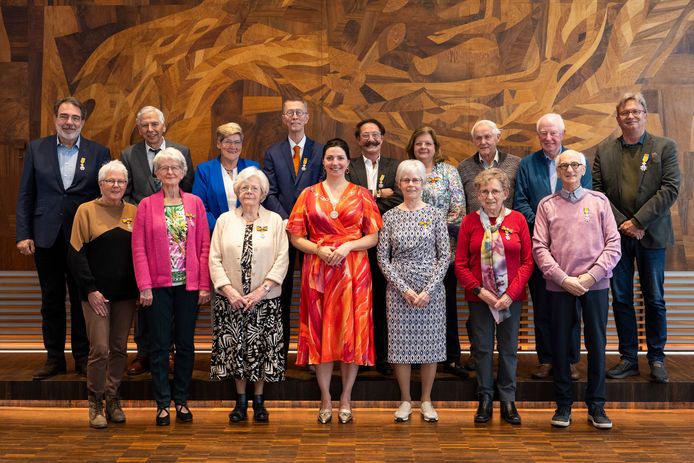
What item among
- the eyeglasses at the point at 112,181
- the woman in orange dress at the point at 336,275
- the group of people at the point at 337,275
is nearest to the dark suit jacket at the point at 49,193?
the group of people at the point at 337,275

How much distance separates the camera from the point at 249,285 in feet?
14.7

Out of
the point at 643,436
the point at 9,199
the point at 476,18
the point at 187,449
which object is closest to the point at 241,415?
the point at 187,449

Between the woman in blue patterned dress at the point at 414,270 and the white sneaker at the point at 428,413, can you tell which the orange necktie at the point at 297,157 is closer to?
the woman in blue patterned dress at the point at 414,270

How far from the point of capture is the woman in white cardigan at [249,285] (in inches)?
176

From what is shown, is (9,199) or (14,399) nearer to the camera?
(14,399)

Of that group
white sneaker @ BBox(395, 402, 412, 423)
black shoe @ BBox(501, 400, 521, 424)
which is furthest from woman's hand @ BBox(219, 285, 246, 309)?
black shoe @ BBox(501, 400, 521, 424)

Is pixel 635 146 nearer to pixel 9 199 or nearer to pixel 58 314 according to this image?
pixel 58 314

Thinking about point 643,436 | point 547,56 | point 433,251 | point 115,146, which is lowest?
point 643,436

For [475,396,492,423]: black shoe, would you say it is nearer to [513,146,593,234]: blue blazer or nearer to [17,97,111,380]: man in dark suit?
[513,146,593,234]: blue blazer

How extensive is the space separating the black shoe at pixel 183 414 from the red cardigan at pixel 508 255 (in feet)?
5.95

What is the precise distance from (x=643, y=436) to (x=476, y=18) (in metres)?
3.43

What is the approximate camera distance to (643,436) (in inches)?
170

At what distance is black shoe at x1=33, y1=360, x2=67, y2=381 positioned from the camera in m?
4.98

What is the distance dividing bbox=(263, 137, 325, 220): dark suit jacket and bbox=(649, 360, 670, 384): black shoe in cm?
243
